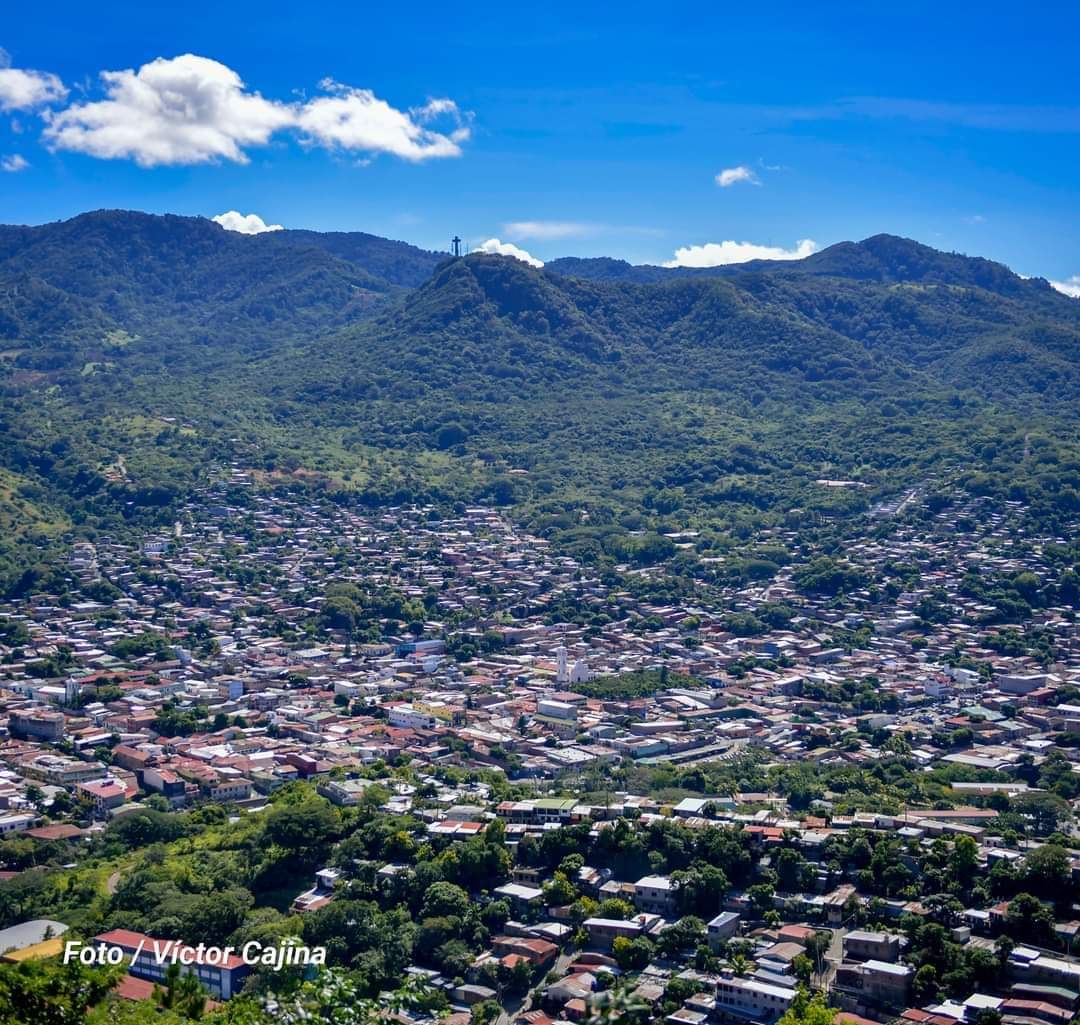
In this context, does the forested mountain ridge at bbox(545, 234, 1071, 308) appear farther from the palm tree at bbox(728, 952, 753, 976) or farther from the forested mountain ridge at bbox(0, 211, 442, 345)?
the palm tree at bbox(728, 952, 753, 976)

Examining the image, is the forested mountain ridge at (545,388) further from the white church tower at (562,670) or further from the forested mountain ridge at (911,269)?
the white church tower at (562,670)

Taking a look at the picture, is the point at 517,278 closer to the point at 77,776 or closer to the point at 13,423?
the point at 13,423

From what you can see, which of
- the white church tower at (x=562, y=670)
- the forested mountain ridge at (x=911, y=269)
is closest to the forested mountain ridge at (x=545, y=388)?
the forested mountain ridge at (x=911, y=269)

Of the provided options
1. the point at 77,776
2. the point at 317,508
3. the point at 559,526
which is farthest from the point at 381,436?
the point at 77,776

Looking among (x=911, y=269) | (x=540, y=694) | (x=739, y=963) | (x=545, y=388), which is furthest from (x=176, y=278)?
(x=739, y=963)

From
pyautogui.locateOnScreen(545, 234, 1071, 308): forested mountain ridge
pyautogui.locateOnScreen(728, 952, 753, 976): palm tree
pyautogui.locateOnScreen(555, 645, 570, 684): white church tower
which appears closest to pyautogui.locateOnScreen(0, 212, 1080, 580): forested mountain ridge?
pyautogui.locateOnScreen(545, 234, 1071, 308): forested mountain ridge

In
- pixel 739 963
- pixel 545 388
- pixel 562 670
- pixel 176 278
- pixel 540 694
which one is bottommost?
pixel 739 963

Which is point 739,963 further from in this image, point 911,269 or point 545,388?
point 911,269

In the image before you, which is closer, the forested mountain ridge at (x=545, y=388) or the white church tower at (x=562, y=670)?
the white church tower at (x=562, y=670)
